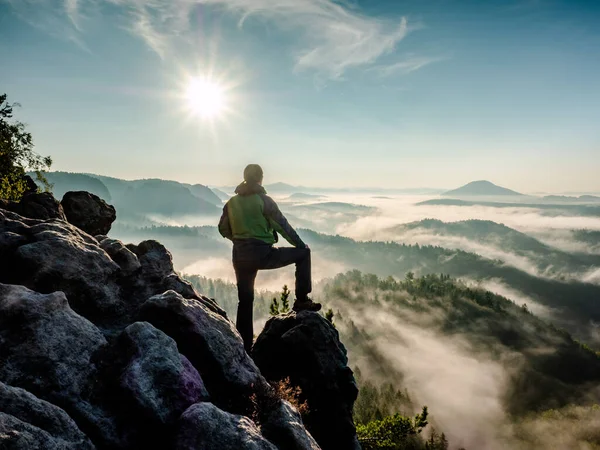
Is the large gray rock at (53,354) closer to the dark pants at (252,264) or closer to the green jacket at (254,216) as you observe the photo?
the dark pants at (252,264)

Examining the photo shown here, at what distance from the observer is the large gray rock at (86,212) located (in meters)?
16.8

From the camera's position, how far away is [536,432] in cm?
18950

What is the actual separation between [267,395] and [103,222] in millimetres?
14116

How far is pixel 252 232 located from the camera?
465 inches

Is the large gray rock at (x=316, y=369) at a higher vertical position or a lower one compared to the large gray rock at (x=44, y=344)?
lower

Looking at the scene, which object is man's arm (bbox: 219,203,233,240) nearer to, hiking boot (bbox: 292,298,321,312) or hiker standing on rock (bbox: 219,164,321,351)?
hiker standing on rock (bbox: 219,164,321,351)

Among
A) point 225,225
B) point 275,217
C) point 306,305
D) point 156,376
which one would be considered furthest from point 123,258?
point 306,305

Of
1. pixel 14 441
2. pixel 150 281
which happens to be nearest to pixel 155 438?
pixel 14 441

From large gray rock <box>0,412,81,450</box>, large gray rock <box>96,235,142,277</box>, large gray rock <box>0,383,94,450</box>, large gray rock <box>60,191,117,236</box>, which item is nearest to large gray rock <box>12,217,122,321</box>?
large gray rock <box>96,235,142,277</box>

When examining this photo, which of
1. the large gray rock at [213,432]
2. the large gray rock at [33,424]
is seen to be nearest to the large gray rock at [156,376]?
the large gray rock at [213,432]

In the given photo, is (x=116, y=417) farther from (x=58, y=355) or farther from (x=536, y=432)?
(x=536, y=432)

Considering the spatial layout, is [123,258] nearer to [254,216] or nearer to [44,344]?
[254,216]

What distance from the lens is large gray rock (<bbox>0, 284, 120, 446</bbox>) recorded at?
5.72 metres

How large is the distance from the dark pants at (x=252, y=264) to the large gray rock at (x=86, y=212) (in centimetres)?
949
